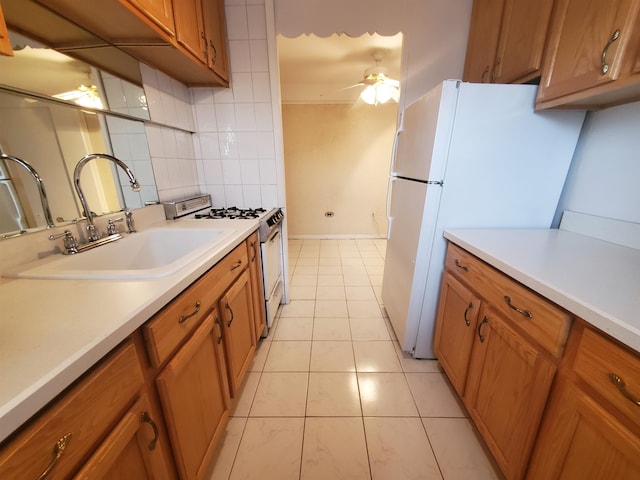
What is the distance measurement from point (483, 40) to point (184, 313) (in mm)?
2243

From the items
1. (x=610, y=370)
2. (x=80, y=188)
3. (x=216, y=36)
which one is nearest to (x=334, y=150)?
(x=216, y=36)

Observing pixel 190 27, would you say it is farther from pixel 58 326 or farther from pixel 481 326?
pixel 481 326

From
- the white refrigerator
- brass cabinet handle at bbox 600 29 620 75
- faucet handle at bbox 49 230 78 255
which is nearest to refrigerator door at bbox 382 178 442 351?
the white refrigerator

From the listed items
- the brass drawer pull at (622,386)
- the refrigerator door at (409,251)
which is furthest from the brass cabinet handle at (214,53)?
the brass drawer pull at (622,386)

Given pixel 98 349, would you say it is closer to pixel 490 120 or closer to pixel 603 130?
pixel 490 120

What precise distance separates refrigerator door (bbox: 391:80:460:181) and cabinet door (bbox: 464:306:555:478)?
750 mm

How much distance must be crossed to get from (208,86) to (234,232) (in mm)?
1291

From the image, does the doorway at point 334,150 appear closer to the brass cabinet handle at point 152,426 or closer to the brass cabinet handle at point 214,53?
the brass cabinet handle at point 214,53

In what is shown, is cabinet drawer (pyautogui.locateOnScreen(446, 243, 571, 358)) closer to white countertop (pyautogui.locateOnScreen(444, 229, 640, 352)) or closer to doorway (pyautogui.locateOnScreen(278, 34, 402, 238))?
white countertop (pyautogui.locateOnScreen(444, 229, 640, 352))

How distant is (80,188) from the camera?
1031 mm

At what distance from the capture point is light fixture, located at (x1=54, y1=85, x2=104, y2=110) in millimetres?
1093

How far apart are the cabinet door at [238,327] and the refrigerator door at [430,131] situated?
115cm

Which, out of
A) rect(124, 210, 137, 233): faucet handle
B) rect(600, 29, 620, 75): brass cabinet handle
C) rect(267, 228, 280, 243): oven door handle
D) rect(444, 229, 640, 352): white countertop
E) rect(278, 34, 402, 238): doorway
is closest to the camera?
rect(444, 229, 640, 352): white countertop

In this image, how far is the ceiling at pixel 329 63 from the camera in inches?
96.4
